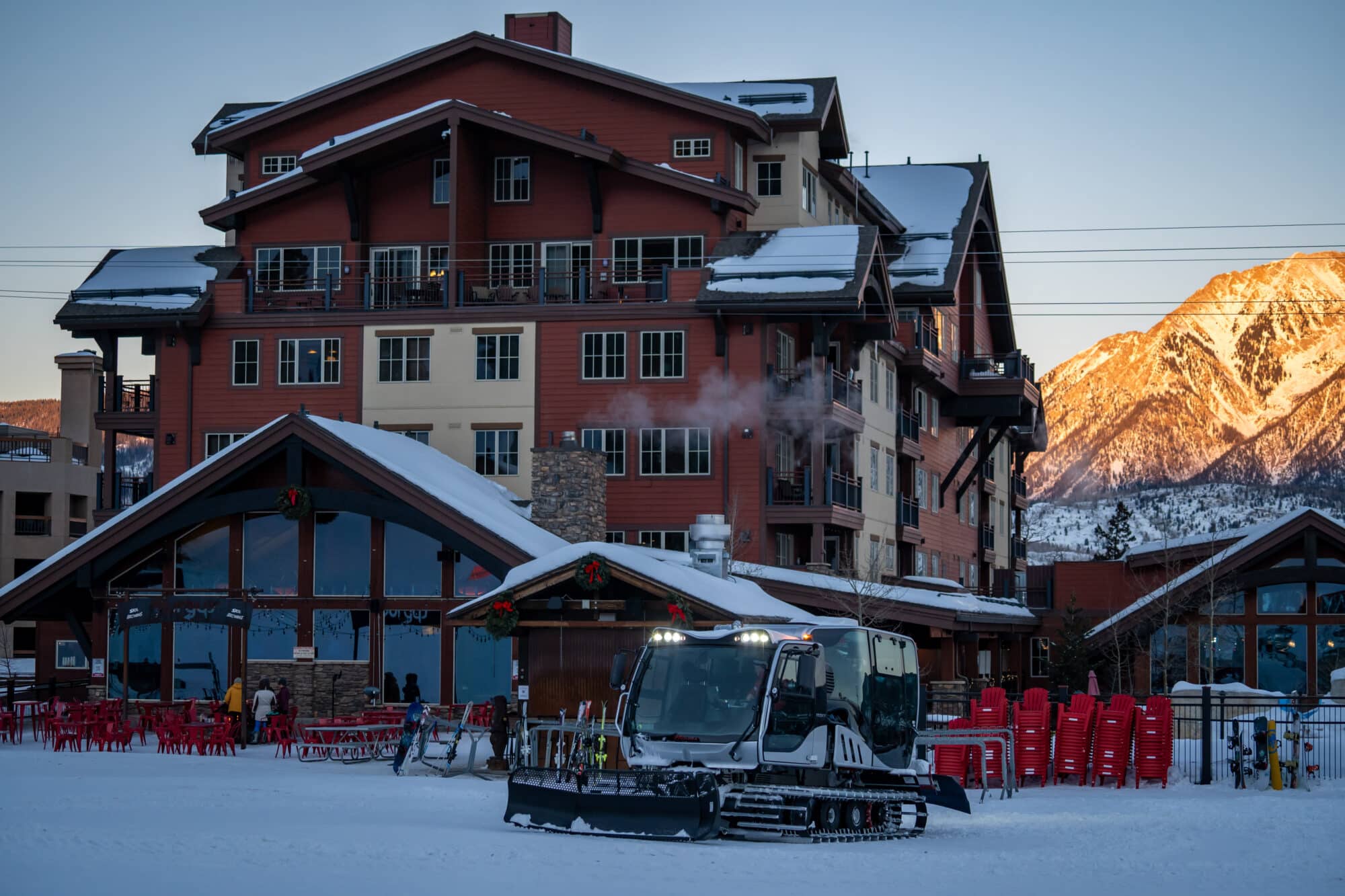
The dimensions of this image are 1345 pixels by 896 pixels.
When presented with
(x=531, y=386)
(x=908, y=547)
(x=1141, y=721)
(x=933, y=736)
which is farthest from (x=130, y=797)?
(x=908, y=547)

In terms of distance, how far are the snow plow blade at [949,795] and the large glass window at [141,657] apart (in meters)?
21.5

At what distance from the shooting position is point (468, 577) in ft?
131

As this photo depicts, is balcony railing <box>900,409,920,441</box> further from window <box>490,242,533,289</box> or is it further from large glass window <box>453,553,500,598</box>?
large glass window <box>453,553,500,598</box>

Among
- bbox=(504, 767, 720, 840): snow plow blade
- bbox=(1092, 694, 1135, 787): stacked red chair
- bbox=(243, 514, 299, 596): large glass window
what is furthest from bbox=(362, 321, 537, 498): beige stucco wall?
bbox=(504, 767, 720, 840): snow plow blade

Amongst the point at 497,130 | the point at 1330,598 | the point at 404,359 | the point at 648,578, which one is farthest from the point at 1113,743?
the point at 497,130

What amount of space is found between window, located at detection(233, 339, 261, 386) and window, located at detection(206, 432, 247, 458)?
138cm

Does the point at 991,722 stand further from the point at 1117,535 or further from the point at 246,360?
the point at 1117,535

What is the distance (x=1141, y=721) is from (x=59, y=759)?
17.3 metres

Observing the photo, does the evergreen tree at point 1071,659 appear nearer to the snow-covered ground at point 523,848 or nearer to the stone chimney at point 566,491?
the stone chimney at point 566,491

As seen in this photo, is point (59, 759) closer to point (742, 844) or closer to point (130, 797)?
point (130, 797)

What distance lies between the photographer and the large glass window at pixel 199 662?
40031 mm

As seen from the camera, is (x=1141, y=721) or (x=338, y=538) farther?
(x=338, y=538)

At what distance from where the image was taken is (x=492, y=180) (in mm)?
50750

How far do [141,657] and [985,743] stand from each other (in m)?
20.2
